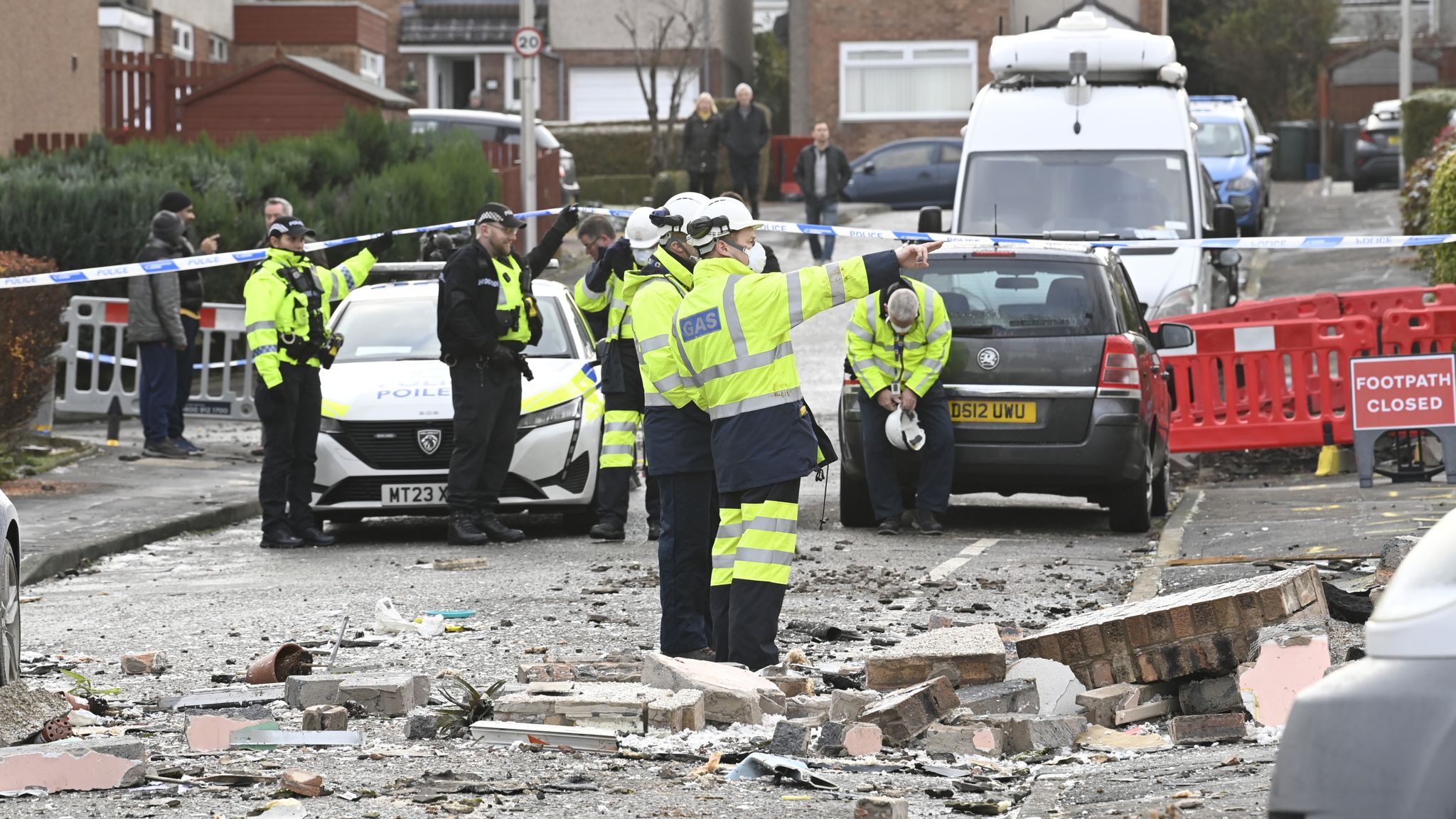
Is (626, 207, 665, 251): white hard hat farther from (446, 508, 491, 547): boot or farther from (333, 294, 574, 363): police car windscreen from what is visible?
(446, 508, 491, 547): boot

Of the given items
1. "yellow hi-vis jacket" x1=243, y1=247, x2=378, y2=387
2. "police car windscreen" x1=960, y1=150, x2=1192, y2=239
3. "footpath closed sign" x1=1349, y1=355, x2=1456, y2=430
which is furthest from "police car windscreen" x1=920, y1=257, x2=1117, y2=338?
"police car windscreen" x1=960, y1=150, x2=1192, y2=239

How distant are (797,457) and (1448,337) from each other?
29.1ft

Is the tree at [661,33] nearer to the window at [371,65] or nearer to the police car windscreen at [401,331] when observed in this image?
the window at [371,65]

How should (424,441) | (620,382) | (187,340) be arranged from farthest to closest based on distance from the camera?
(187,340) → (424,441) → (620,382)

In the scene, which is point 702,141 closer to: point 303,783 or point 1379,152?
point 1379,152

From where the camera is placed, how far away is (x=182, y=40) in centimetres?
A: 3741

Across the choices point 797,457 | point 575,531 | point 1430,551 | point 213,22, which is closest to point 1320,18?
point 213,22

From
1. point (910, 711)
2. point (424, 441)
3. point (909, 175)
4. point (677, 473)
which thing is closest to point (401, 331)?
point (424, 441)

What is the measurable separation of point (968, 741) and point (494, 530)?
6311mm

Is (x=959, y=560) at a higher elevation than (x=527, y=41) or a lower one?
lower

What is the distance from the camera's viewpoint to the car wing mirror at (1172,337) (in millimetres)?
13820

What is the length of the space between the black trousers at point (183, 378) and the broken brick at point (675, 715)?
11.2m

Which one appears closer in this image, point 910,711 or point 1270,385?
point 910,711

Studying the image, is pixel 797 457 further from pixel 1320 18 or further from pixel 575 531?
pixel 1320 18
